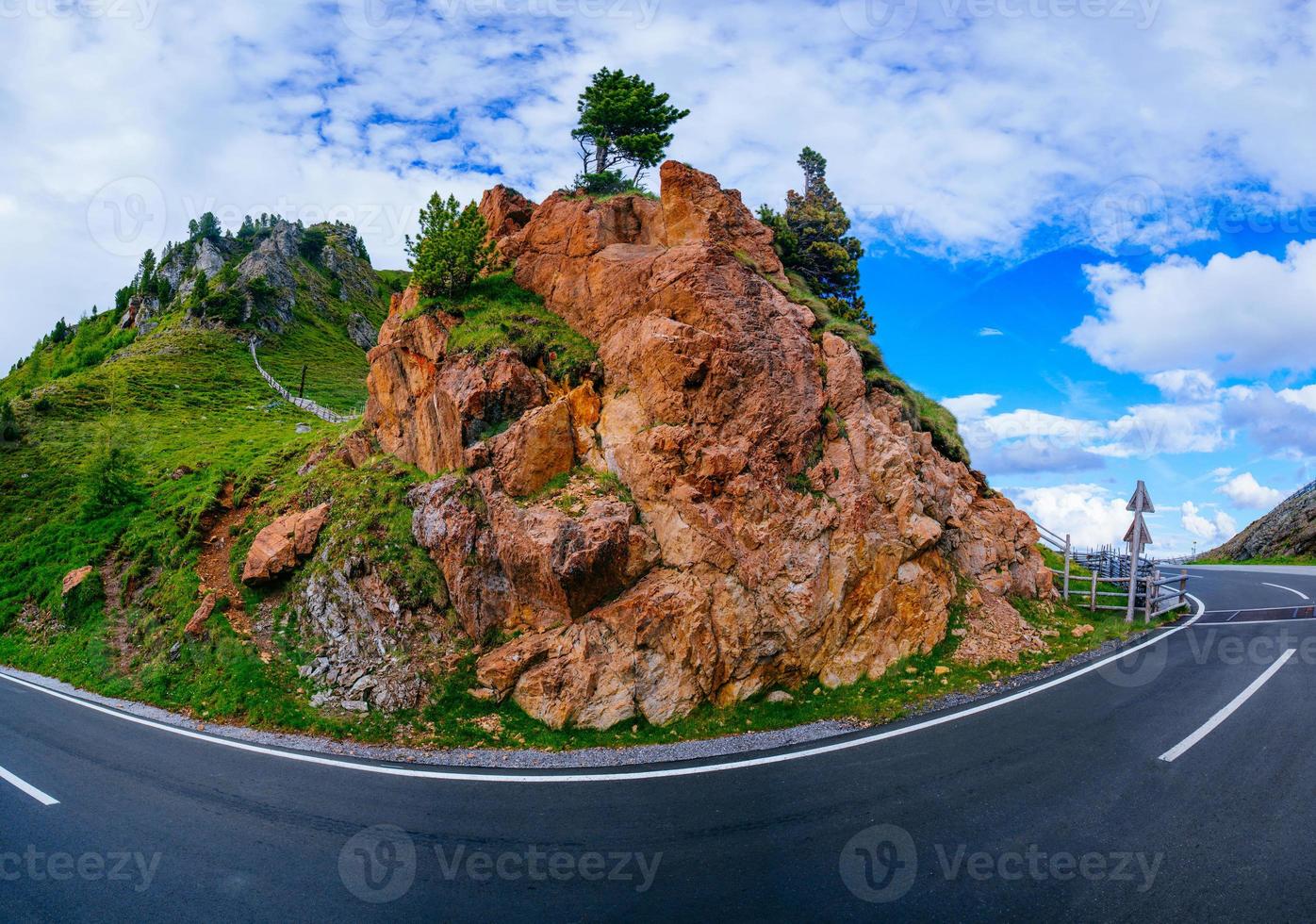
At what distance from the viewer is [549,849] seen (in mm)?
6316

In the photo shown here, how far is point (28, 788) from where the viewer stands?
840cm

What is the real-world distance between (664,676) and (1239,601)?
62.6 ft

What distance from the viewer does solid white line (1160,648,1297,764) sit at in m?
7.94

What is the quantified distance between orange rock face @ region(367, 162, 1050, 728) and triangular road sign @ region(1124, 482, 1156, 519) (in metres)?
2.38

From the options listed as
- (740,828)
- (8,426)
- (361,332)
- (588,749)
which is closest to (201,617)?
(588,749)

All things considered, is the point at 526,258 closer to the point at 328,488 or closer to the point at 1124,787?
the point at 328,488

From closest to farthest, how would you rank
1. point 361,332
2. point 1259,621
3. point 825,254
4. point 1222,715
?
point 1222,715 < point 1259,621 < point 825,254 < point 361,332

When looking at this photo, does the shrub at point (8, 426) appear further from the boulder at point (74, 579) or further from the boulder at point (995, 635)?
the boulder at point (995, 635)

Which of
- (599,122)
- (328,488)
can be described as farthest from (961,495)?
(599,122)

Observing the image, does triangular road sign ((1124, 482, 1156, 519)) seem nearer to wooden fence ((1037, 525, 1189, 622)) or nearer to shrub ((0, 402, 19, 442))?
wooden fence ((1037, 525, 1189, 622))

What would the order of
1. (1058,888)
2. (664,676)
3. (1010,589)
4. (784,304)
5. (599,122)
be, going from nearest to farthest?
(1058,888)
(664,676)
(1010,589)
(784,304)
(599,122)

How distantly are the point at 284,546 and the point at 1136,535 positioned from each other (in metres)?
21.2

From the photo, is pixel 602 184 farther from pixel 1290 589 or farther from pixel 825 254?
pixel 1290 589

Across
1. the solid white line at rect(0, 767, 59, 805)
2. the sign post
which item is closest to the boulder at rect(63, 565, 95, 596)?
the solid white line at rect(0, 767, 59, 805)
